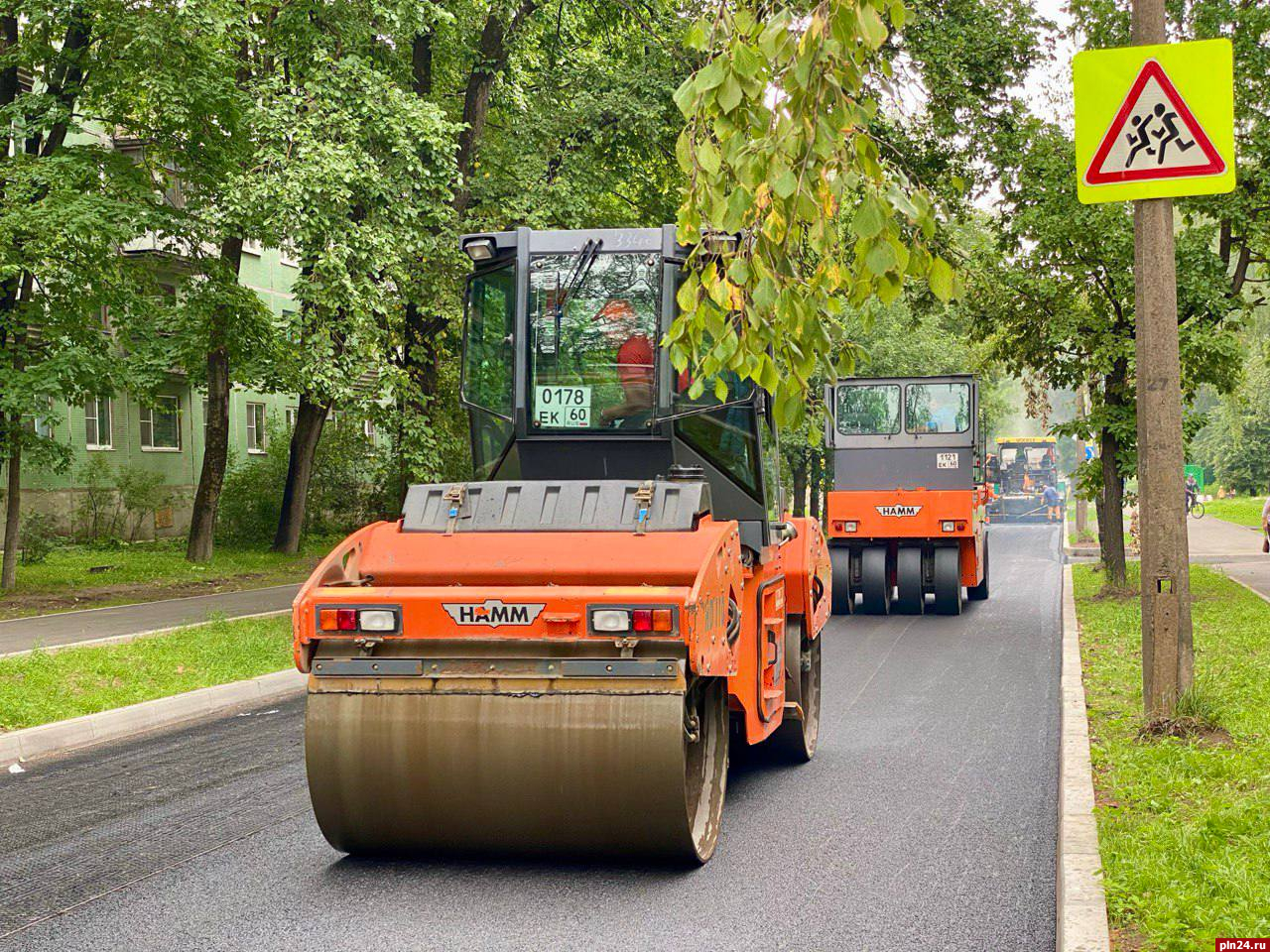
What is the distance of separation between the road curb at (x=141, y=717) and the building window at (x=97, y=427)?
908 inches

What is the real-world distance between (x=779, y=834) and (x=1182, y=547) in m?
3.14

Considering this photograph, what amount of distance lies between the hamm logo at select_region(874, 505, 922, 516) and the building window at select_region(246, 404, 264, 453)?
85.9ft

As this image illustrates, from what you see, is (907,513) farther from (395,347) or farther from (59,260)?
(59,260)

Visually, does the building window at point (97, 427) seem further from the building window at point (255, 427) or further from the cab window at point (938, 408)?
the cab window at point (938, 408)

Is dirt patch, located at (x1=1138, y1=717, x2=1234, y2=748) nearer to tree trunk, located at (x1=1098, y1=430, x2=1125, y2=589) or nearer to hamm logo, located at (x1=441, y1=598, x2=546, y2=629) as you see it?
hamm logo, located at (x1=441, y1=598, x2=546, y2=629)

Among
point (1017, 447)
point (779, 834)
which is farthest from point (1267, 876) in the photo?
point (1017, 447)

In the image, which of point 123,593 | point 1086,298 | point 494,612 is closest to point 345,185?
point 123,593

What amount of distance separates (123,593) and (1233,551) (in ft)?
72.9

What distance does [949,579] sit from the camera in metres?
17.9

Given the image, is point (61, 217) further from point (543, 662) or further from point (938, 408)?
point (543, 662)

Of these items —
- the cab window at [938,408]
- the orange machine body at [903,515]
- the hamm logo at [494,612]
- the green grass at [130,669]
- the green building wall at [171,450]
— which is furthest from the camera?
the green building wall at [171,450]

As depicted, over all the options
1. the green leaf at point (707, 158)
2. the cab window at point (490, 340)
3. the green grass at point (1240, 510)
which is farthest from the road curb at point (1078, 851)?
the green grass at point (1240, 510)

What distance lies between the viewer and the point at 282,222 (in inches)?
602

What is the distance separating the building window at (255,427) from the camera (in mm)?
39866
